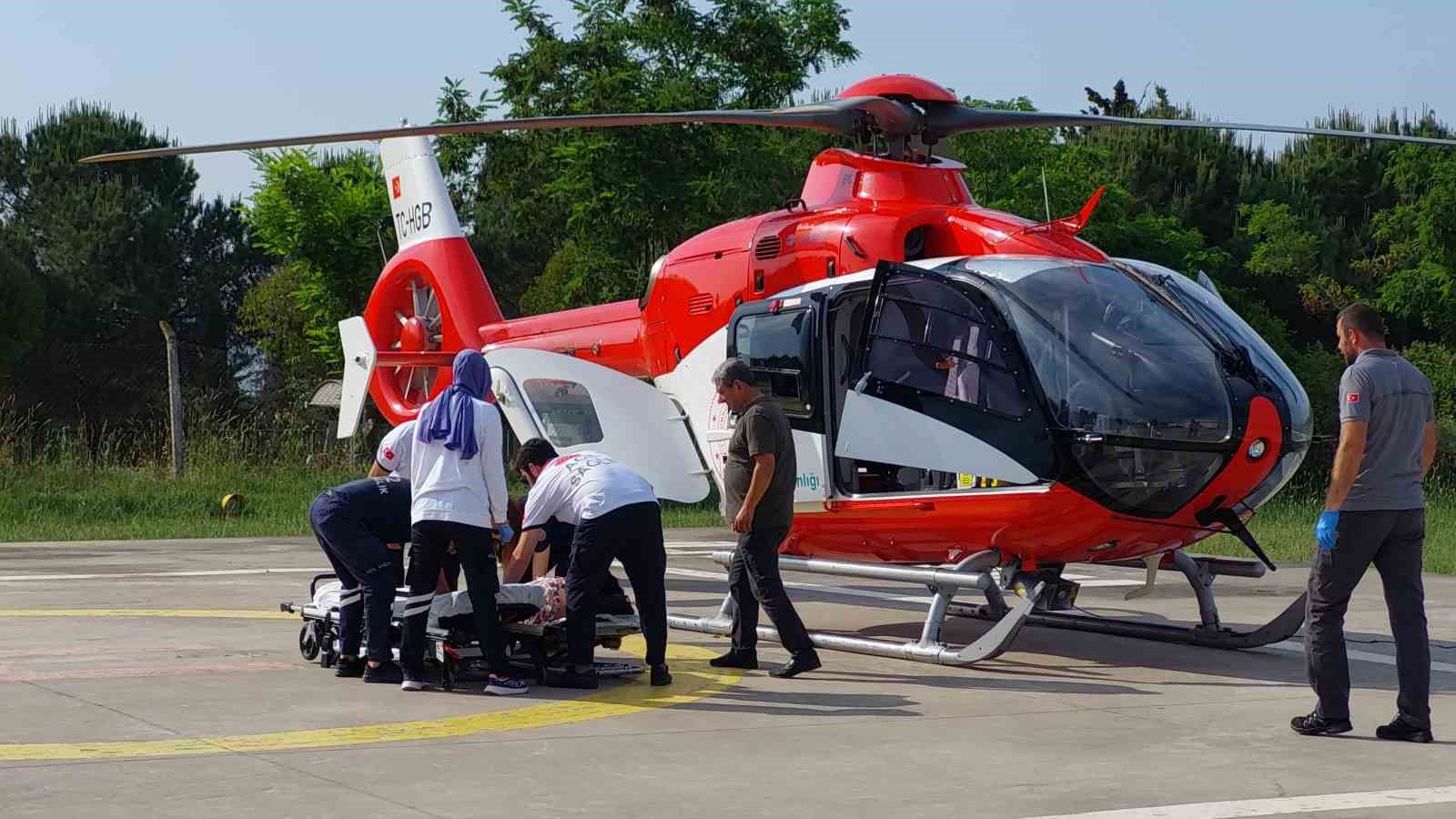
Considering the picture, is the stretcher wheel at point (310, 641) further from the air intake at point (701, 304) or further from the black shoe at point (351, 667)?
the air intake at point (701, 304)

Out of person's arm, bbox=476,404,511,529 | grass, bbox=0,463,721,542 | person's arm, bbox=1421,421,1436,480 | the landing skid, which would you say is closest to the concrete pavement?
the landing skid

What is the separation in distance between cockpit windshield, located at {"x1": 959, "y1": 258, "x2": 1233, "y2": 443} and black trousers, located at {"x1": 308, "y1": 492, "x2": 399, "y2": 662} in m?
3.80

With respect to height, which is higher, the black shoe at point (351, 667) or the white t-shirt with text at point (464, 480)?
the white t-shirt with text at point (464, 480)

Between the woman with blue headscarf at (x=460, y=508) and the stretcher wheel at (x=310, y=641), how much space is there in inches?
44.0

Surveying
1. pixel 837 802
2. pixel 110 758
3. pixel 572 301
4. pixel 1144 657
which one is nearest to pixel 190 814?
pixel 110 758

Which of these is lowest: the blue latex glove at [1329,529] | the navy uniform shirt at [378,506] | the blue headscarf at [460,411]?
the blue latex glove at [1329,529]

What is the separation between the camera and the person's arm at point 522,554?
8.80 meters

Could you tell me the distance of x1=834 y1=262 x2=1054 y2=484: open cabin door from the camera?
941 centimetres

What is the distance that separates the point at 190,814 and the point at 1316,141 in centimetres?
4314

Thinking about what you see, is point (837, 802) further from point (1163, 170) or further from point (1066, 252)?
point (1163, 170)

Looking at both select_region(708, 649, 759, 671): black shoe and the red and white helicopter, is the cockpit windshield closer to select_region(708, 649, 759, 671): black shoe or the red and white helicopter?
the red and white helicopter

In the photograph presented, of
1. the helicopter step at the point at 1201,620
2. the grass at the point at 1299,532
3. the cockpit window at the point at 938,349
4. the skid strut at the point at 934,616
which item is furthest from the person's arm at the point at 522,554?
the grass at the point at 1299,532

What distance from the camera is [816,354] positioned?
10.3m

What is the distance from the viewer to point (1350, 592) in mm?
7477
